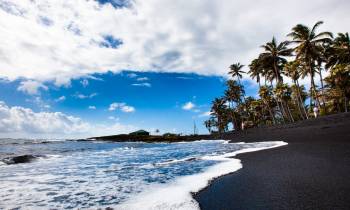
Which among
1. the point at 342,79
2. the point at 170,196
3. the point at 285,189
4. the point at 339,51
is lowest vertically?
the point at 170,196

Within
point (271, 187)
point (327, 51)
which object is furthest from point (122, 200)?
point (327, 51)

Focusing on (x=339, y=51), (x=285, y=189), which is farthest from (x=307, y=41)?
(x=285, y=189)

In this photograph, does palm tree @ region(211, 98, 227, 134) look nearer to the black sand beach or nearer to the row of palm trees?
the row of palm trees

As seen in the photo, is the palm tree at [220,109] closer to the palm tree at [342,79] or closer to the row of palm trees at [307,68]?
the row of palm trees at [307,68]

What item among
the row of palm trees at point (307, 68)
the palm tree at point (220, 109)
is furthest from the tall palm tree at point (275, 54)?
the palm tree at point (220, 109)

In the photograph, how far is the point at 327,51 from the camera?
132ft

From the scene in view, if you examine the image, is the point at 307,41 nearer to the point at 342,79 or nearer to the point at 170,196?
the point at 342,79

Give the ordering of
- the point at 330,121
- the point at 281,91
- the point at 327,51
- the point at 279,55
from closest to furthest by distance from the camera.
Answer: the point at 330,121 → the point at 327,51 → the point at 279,55 → the point at 281,91

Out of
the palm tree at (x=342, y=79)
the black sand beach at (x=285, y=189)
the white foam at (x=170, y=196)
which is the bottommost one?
the white foam at (x=170, y=196)

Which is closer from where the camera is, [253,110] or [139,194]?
[139,194]

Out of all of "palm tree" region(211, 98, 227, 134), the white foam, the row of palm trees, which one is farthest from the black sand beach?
"palm tree" region(211, 98, 227, 134)

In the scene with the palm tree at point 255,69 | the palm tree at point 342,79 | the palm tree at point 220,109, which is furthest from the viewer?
A: the palm tree at point 220,109

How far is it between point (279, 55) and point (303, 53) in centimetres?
773

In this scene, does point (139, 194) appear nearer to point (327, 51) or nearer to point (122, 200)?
point (122, 200)
